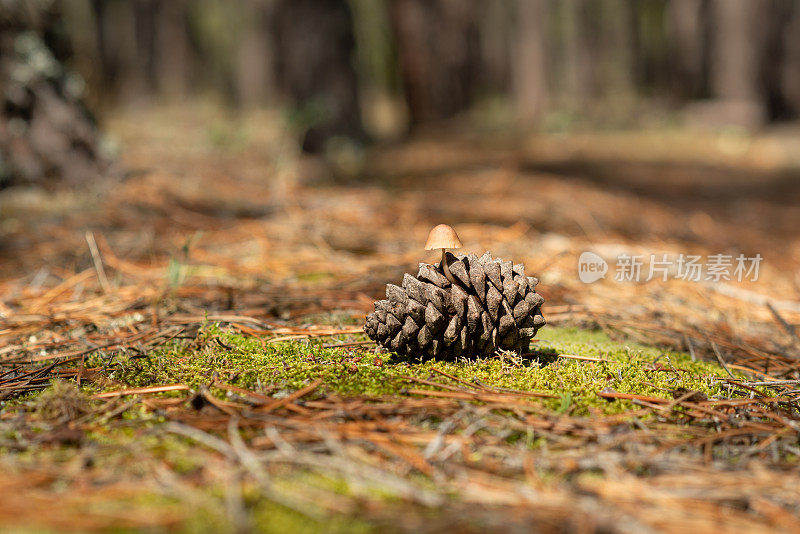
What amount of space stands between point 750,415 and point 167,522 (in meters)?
1.35

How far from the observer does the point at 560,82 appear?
27.1 metres

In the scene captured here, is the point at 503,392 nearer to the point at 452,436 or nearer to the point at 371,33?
the point at 452,436

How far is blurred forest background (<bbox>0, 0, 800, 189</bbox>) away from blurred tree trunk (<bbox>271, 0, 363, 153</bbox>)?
0.6 inches

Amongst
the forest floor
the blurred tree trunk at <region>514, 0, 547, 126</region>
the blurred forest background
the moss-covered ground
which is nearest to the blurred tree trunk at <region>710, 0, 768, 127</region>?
the blurred forest background

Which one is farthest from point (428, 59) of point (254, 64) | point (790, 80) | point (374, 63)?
point (374, 63)

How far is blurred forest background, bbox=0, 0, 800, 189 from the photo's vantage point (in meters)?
3.65

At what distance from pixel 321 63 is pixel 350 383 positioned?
5.04 metres

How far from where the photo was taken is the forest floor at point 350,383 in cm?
104

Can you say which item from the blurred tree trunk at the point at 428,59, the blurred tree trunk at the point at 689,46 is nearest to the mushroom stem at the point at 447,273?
the blurred tree trunk at the point at 428,59

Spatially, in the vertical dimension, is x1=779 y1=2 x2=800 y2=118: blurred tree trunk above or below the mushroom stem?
above

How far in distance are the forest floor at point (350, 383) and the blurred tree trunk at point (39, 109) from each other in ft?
0.63

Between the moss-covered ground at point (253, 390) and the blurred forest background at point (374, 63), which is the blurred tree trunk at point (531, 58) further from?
the moss-covered ground at point (253, 390)

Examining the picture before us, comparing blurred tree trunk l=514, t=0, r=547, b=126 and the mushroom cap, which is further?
blurred tree trunk l=514, t=0, r=547, b=126

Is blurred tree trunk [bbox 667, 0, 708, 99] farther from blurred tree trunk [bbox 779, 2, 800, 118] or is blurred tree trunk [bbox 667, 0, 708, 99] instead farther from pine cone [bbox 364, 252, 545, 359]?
pine cone [bbox 364, 252, 545, 359]
